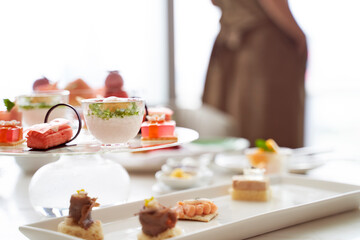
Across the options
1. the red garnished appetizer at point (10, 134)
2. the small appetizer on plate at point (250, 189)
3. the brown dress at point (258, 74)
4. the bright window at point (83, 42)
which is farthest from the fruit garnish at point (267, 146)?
the brown dress at point (258, 74)

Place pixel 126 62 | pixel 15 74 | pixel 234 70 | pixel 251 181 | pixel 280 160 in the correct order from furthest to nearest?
pixel 126 62, pixel 234 70, pixel 15 74, pixel 280 160, pixel 251 181

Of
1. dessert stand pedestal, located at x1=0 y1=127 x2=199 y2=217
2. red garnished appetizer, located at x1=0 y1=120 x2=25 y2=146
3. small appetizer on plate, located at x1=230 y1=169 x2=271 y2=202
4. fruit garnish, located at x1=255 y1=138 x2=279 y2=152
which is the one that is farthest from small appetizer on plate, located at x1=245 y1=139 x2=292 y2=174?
red garnished appetizer, located at x1=0 y1=120 x2=25 y2=146

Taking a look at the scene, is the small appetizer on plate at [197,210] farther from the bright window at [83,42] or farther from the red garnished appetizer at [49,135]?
the bright window at [83,42]

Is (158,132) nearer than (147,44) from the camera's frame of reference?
Yes

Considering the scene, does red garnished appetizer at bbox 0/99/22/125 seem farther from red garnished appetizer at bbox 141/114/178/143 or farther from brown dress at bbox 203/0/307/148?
brown dress at bbox 203/0/307/148

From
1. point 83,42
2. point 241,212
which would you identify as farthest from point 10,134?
point 83,42

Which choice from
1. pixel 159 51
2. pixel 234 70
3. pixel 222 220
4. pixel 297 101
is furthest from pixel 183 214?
pixel 159 51

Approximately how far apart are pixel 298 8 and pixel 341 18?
1.04m

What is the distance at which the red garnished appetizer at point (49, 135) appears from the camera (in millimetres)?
1181

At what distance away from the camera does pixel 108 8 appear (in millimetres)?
4836

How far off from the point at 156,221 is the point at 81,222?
0.58ft

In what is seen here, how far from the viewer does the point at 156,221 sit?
3.51 feet

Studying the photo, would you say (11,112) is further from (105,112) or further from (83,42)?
(83,42)

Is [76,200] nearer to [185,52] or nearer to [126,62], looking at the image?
[126,62]
